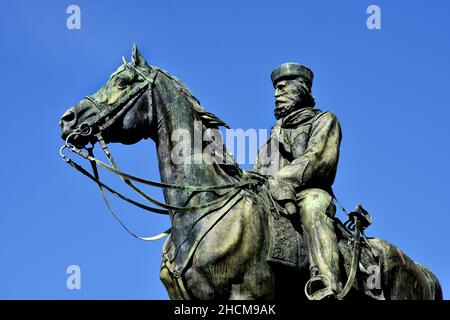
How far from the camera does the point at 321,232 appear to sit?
20.7 meters

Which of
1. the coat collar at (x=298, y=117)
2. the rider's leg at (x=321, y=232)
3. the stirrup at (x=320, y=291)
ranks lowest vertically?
the stirrup at (x=320, y=291)

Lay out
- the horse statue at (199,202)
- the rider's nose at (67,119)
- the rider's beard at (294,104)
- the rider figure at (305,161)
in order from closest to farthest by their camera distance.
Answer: the horse statue at (199,202) → the rider figure at (305,161) → the rider's nose at (67,119) → the rider's beard at (294,104)

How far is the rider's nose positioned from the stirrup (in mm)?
3678

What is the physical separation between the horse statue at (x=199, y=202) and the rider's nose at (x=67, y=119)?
0.04ft

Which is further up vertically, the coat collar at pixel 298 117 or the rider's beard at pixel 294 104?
the rider's beard at pixel 294 104

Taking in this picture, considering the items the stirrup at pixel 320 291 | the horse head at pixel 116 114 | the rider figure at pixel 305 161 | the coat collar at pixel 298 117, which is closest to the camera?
the stirrup at pixel 320 291

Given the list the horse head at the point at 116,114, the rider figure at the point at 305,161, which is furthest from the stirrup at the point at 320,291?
the horse head at the point at 116,114

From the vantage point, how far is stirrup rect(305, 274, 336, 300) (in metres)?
20.3

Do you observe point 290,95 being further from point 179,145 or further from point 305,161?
point 179,145

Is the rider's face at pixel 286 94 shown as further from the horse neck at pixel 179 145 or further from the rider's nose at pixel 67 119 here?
the rider's nose at pixel 67 119

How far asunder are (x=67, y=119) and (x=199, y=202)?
208 centimetres

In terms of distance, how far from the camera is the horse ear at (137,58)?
69.9ft
